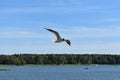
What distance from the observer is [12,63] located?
196625 mm

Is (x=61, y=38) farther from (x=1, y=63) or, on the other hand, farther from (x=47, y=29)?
(x=1, y=63)

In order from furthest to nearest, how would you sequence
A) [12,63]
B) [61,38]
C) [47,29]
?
[12,63], [61,38], [47,29]
